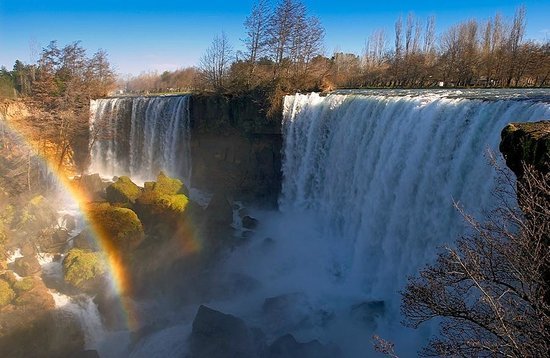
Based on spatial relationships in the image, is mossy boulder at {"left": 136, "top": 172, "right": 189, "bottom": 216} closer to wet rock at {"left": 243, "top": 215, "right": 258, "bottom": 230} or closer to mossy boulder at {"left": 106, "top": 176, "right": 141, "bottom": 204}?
mossy boulder at {"left": 106, "top": 176, "right": 141, "bottom": 204}

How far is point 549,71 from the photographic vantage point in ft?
88.0

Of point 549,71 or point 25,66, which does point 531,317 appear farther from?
point 25,66

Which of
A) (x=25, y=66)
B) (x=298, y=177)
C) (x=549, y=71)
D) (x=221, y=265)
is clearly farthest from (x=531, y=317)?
(x=25, y=66)

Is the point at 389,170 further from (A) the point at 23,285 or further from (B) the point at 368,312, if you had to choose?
(A) the point at 23,285

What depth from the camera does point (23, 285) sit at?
14.1 meters

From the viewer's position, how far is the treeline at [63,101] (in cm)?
2558

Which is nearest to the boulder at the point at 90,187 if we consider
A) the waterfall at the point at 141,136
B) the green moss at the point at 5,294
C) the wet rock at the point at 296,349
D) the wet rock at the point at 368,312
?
the waterfall at the point at 141,136

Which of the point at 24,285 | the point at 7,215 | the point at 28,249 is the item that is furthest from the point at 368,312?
the point at 7,215

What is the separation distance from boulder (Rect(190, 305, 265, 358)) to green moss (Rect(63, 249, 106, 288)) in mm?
4737

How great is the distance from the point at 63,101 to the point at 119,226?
12570 millimetres

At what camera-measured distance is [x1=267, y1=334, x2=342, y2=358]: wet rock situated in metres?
12.2

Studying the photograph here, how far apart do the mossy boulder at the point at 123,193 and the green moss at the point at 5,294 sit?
675 cm

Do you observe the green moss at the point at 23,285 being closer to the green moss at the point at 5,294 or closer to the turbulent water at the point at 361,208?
the green moss at the point at 5,294

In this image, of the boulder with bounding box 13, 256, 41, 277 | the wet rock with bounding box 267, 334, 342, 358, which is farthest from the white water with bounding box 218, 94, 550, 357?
the boulder with bounding box 13, 256, 41, 277
